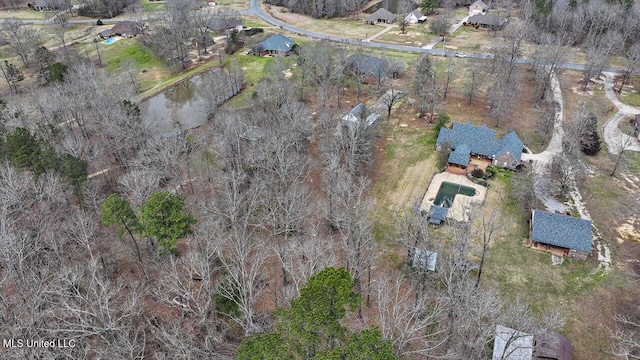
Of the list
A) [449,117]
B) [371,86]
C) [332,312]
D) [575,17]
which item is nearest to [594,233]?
[449,117]

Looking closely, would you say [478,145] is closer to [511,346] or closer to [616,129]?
[616,129]

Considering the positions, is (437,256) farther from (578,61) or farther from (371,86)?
(578,61)

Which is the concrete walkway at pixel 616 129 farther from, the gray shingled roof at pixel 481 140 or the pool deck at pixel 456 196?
the pool deck at pixel 456 196

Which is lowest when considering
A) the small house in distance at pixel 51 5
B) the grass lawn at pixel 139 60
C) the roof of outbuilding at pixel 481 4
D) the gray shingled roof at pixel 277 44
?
the grass lawn at pixel 139 60

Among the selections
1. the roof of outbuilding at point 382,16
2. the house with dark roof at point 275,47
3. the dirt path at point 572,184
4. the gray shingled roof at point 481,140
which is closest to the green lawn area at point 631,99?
the dirt path at point 572,184

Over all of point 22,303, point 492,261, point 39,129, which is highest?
point 39,129
